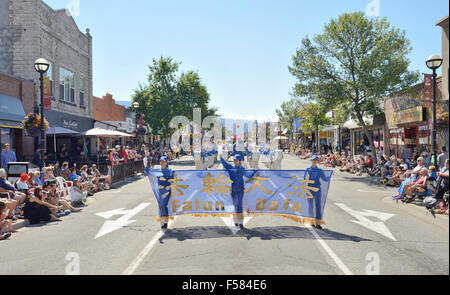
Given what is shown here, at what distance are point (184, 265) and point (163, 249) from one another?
1212 millimetres

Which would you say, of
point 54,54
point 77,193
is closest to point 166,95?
point 54,54

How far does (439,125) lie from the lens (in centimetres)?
1811

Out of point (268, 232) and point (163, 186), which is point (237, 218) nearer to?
point (268, 232)

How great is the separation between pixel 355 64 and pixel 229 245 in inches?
780

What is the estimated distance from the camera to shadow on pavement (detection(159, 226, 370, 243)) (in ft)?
25.9

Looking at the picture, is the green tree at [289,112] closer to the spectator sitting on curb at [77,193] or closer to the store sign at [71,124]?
the store sign at [71,124]

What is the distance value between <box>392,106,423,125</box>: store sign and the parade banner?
16.4m

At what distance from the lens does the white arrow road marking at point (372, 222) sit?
859 centimetres

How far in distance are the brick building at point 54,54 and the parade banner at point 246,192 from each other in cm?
1715

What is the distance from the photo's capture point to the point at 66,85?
90.7 ft

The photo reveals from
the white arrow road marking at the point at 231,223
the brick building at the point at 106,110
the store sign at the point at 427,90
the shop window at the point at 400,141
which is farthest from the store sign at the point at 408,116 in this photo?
the brick building at the point at 106,110

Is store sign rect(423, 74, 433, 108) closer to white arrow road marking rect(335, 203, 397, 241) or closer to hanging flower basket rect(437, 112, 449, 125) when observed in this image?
hanging flower basket rect(437, 112, 449, 125)

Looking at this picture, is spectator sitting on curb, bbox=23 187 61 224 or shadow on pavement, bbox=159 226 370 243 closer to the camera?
shadow on pavement, bbox=159 226 370 243

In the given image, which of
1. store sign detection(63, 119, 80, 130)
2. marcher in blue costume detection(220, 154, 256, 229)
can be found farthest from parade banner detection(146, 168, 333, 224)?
store sign detection(63, 119, 80, 130)
